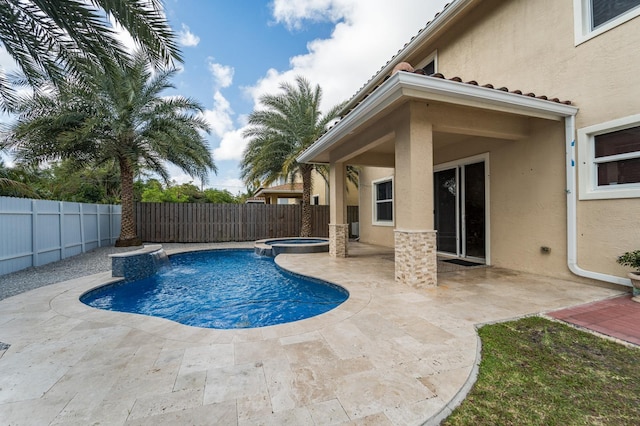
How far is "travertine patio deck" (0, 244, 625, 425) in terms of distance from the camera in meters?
2.26

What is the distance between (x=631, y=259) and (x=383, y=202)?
29.5ft

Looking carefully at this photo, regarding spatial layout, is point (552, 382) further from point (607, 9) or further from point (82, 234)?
point (82, 234)

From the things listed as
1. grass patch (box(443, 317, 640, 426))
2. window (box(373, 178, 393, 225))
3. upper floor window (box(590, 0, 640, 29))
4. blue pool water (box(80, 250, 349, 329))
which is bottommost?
blue pool water (box(80, 250, 349, 329))

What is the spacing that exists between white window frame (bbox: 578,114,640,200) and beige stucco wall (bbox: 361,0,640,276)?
132mm

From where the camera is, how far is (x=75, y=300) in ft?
17.6

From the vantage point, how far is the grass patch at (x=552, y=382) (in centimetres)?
220

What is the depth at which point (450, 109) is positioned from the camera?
591cm

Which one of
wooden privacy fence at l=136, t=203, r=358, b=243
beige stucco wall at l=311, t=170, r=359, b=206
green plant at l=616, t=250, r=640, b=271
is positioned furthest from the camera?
beige stucco wall at l=311, t=170, r=359, b=206

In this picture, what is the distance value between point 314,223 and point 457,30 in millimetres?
11958

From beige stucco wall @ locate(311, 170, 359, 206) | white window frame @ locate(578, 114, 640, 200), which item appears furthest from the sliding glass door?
beige stucco wall @ locate(311, 170, 359, 206)

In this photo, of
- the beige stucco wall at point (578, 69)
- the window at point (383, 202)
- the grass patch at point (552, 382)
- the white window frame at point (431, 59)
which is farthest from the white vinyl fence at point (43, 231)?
the white window frame at point (431, 59)

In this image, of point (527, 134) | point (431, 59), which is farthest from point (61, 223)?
point (527, 134)

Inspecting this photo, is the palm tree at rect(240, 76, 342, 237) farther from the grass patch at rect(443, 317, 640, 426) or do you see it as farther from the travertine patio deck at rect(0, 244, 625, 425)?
the grass patch at rect(443, 317, 640, 426)

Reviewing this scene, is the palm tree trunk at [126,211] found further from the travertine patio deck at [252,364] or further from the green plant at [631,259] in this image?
the green plant at [631,259]
